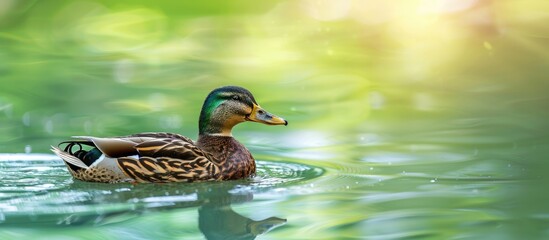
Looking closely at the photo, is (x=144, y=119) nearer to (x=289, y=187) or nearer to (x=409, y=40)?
(x=289, y=187)

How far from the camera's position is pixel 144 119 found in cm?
1102

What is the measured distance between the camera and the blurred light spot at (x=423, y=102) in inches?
471

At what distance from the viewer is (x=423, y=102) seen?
12.4 m

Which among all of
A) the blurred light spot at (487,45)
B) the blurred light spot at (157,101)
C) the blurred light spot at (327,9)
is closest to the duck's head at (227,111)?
the blurred light spot at (157,101)

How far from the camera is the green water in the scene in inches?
275

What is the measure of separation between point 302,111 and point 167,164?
371 cm

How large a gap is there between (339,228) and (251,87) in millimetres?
6996

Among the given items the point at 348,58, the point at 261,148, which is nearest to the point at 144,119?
the point at 261,148

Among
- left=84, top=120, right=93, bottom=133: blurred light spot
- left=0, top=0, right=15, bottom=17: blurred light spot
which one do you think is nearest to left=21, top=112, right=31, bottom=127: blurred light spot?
left=84, top=120, right=93, bottom=133: blurred light spot

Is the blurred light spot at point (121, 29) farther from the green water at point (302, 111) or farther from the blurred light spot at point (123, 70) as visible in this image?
the blurred light spot at point (123, 70)

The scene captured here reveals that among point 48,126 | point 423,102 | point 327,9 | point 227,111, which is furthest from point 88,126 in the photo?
point 327,9

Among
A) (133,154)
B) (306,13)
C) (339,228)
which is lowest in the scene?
(339,228)

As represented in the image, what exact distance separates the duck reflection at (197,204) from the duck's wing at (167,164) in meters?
0.09

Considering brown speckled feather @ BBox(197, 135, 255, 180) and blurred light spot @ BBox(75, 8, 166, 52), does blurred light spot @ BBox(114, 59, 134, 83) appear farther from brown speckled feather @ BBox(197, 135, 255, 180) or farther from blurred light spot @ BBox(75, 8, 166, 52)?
brown speckled feather @ BBox(197, 135, 255, 180)
